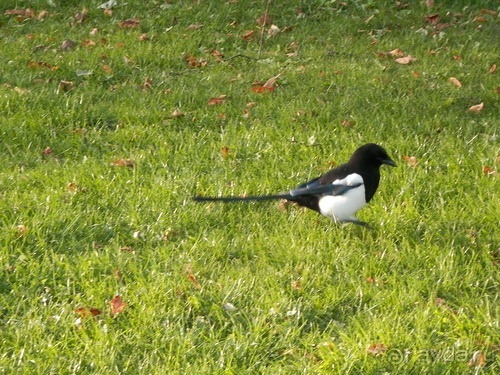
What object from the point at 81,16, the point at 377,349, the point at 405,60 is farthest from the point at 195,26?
the point at 377,349

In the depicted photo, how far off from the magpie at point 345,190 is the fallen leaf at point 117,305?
94cm

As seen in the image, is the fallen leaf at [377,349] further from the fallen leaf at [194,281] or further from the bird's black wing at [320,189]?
the bird's black wing at [320,189]

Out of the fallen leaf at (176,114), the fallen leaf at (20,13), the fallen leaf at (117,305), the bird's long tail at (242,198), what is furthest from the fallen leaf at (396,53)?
the fallen leaf at (117,305)

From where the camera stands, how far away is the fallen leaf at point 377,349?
311cm

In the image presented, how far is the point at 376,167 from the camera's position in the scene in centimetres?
416

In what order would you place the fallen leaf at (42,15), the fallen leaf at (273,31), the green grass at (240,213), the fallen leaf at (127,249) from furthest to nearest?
the fallen leaf at (42,15) < the fallen leaf at (273,31) < the fallen leaf at (127,249) < the green grass at (240,213)

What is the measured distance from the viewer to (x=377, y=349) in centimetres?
313

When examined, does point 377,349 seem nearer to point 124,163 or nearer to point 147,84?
point 124,163

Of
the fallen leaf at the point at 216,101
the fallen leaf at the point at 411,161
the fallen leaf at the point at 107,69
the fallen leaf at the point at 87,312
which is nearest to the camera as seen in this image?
the fallen leaf at the point at 87,312

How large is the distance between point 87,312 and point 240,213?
3.78ft

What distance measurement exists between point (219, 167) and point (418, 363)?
2.11 m

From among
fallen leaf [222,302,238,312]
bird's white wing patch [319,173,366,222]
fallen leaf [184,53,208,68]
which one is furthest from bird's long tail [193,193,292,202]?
fallen leaf [184,53,208,68]

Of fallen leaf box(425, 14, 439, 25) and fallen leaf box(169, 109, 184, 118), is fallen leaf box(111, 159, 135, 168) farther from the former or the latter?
fallen leaf box(425, 14, 439, 25)

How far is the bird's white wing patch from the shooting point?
4.00 meters
